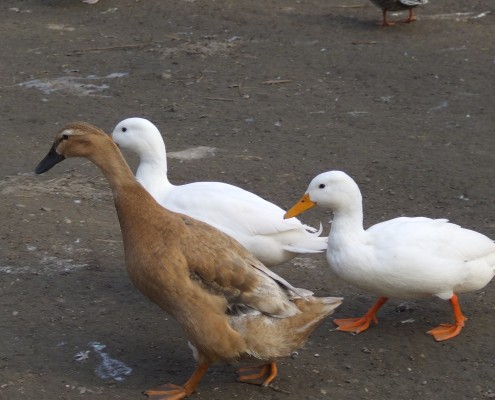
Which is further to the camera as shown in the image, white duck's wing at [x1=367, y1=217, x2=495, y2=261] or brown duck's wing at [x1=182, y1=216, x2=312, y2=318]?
white duck's wing at [x1=367, y1=217, x2=495, y2=261]

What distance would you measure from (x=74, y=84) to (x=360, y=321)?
5308mm

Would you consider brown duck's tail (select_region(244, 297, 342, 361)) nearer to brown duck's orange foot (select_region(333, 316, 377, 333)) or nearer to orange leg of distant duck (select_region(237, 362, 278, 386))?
orange leg of distant duck (select_region(237, 362, 278, 386))

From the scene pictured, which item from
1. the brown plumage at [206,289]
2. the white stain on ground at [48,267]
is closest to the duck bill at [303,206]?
the brown plumage at [206,289]

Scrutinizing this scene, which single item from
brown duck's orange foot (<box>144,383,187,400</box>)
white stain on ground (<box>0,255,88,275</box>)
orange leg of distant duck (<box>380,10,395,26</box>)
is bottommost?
brown duck's orange foot (<box>144,383,187,400</box>)

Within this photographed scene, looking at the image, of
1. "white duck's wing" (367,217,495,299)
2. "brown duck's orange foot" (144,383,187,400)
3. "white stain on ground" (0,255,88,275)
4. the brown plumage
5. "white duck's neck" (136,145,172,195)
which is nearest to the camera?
the brown plumage

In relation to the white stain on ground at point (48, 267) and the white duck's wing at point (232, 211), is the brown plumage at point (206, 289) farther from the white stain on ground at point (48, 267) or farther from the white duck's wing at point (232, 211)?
the white stain on ground at point (48, 267)

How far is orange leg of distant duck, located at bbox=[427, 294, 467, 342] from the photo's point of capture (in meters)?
5.49

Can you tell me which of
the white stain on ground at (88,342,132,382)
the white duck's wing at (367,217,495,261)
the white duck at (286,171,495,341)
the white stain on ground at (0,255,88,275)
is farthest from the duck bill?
the white stain on ground at (0,255,88,275)

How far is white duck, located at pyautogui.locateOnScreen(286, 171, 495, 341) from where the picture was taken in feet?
17.5

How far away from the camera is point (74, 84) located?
32.5ft

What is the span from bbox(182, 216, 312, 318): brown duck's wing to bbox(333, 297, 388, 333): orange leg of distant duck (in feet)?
2.62

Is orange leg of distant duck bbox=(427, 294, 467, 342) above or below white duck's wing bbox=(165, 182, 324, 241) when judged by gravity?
below

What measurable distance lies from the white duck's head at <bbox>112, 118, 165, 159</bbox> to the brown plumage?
5.06 ft

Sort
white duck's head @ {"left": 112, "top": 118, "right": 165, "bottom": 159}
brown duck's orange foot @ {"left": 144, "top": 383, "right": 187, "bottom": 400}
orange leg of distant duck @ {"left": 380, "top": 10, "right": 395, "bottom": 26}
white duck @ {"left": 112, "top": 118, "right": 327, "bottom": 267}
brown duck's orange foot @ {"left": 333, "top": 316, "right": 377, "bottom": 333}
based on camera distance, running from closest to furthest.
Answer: brown duck's orange foot @ {"left": 144, "top": 383, "right": 187, "bottom": 400}
brown duck's orange foot @ {"left": 333, "top": 316, "right": 377, "bottom": 333}
white duck @ {"left": 112, "top": 118, "right": 327, "bottom": 267}
white duck's head @ {"left": 112, "top": 118, "right": 165, "bottom": 159}
orange leg of distant duck @ {"left": 380, "top": 10, "right": 395, "bottom": 26}
